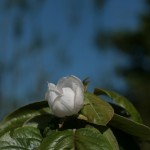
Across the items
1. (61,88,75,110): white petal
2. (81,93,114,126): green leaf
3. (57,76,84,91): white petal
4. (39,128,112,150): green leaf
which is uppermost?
(57,76,84,91): white petal

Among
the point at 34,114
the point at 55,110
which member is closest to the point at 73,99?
the point at 55,110

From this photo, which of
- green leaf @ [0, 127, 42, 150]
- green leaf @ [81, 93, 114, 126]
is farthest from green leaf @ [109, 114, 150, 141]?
green leaf @ [0, 127, 42, 150]

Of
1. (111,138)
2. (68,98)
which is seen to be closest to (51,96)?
(68,98)

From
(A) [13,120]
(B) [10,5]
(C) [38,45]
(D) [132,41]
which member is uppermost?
(A) [13,120]

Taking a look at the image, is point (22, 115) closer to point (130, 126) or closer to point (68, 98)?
point (68, 98)

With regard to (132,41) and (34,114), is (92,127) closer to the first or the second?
(34,114)

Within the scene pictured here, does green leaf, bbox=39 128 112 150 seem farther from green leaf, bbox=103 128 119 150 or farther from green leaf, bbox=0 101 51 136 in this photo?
green leaf, bbox=0 101 51 136
